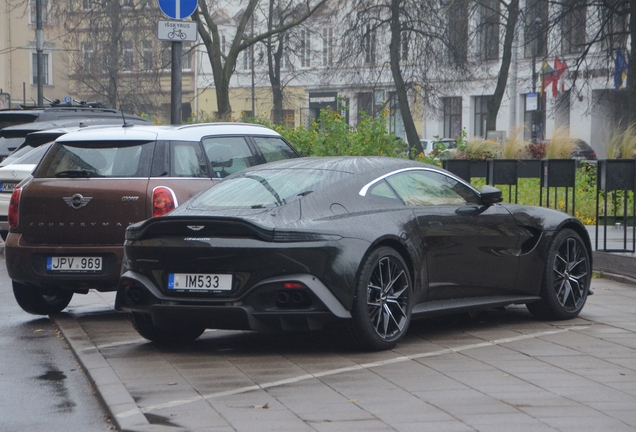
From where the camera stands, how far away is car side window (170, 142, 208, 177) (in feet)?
30.5

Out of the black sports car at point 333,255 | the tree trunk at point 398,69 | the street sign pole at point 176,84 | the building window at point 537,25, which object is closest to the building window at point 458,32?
the tree trunk at point 398,69

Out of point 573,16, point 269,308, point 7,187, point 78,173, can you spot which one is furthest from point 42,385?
point 573,16

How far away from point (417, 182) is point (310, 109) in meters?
60.0

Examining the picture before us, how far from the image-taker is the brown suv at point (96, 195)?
908 centimetres

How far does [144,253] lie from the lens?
754cm

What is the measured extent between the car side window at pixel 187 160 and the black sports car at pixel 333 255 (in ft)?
3.52

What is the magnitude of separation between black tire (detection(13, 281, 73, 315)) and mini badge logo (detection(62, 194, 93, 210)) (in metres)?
0.85

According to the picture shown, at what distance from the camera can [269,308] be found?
23.6 ft

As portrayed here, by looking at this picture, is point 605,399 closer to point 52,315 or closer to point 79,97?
point 52,315

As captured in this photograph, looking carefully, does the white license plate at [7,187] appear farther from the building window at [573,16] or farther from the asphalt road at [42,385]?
the building window at [573,16]

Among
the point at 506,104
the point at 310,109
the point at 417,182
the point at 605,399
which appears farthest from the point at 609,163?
the point at 310,109

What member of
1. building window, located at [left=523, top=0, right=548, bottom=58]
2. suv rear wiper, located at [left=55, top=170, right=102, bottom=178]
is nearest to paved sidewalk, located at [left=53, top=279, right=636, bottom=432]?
suv rear wiper, located at [left=55, top=170, right=102, bottom=178]

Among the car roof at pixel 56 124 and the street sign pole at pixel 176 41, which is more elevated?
the street sign pole at pixel 176 41

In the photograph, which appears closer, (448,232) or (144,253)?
(144,253)
